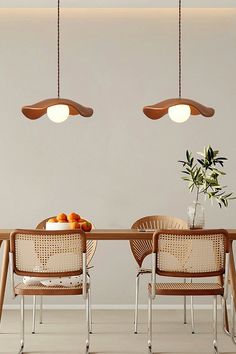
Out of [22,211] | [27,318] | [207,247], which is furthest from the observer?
[22,211]

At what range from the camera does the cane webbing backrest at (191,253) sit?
4484 mm

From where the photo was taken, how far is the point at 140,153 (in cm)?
684

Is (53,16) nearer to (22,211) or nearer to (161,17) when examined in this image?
(161,17)

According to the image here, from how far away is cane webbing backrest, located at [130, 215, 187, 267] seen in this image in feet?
→ 19.4

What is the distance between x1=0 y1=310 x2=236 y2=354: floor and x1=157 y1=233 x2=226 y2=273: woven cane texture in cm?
69

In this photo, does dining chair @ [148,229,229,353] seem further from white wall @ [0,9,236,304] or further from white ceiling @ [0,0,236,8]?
white ceiling @ [0,0,236,8]

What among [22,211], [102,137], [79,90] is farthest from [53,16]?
[22,211]

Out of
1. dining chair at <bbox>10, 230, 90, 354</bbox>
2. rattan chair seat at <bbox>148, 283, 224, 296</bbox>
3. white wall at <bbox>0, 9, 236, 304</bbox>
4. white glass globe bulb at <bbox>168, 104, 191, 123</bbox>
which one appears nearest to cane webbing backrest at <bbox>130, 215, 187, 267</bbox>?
white wall at <bbox>0, 9, 236, 304</bbox>

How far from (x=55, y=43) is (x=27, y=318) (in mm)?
2520

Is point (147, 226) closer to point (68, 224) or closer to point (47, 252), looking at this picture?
point (68, 224)

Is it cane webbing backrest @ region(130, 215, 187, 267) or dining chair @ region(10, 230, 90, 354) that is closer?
dining chair @ region(10, 230, 90, 354)

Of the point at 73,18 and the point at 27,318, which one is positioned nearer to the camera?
the point at 27,318

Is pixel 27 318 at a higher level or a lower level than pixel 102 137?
lower

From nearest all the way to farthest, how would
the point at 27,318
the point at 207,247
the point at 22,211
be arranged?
the point at 207,247 → the point at 27,318 → the point at 22,211
